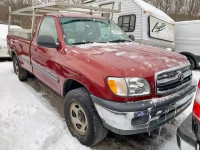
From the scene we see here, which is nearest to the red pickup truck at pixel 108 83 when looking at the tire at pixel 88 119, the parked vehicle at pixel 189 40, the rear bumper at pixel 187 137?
the tire at pixel 88 119

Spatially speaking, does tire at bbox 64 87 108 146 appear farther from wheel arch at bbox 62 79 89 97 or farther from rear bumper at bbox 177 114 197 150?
rear bumper at bbox 177 114 197 150

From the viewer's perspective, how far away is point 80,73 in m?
2.43

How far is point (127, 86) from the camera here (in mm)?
2094

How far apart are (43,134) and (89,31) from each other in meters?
1.90

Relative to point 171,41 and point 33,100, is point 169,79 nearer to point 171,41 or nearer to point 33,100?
point 33,100

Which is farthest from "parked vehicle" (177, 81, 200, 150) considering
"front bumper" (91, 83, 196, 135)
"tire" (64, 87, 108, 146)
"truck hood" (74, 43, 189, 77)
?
"tire" (64, 87, 108, 146)

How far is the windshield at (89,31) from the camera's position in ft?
10.3

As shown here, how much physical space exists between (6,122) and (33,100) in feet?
3.19

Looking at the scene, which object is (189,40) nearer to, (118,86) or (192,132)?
(118,86)

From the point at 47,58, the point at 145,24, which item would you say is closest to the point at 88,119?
the point at 47,58

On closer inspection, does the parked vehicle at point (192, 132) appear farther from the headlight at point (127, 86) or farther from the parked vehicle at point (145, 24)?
the parked vehicle at point (145, 24)

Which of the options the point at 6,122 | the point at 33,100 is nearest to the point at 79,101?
the point at 6,122

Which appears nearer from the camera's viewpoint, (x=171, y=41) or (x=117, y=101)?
(x=117, y=101)

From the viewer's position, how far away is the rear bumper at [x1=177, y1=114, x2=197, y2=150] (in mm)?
1648
